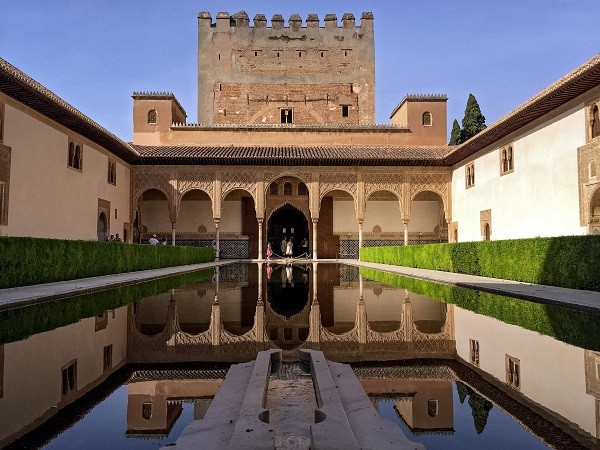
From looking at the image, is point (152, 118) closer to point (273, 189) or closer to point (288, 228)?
point (273, 189)

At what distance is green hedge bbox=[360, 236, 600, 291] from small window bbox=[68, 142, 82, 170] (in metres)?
11.1

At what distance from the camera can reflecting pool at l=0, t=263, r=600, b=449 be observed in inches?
98.4

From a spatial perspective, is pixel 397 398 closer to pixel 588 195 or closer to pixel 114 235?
pixel 588 195

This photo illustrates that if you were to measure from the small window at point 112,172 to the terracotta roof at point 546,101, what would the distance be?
524 inches

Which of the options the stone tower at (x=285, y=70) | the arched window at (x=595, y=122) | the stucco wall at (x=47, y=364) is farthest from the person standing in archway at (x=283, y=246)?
the stucco wall at (x=47, y=364)

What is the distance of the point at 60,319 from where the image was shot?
5922 mm

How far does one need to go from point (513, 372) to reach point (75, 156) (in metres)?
16.2

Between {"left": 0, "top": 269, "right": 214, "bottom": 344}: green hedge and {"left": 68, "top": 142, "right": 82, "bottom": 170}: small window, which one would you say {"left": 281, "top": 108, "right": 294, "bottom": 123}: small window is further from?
{"left": 0, "top": 269, "right": 214, "bottom": 344}: green hedge

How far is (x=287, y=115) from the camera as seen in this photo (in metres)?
32.1

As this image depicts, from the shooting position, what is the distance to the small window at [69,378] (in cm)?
317

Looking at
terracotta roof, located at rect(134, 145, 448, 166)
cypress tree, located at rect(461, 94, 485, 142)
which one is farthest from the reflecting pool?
cypress tree, located at rect(461, 94, 485, 142)

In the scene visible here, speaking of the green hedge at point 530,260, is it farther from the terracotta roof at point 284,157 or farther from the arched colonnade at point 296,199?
the arched colonnade at point 296,199

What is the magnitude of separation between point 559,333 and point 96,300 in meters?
6.16

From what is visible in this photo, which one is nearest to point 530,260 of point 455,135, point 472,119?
point 472,119
